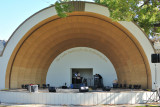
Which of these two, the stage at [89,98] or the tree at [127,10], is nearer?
the tree at [127,10]

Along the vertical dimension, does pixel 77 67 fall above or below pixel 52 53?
below

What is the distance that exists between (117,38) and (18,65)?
25.5 feet

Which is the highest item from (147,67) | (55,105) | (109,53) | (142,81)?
(109,53)

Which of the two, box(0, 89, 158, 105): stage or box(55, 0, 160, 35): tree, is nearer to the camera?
box(55, 0, 160, 35): tree

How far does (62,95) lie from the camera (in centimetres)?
1030

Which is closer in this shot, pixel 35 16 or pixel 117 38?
pixel 35 16

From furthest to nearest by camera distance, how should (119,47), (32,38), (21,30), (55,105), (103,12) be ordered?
(119,47), (32,38), (21,30), (103,12), (55,105)

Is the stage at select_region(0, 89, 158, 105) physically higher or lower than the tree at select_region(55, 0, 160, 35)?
lower

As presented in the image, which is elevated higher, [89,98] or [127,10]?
[127,10]

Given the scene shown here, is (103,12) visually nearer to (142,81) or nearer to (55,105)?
(142,81)

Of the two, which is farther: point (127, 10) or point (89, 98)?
point (89, 98)

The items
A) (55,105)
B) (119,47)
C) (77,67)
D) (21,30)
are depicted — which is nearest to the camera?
(55,105)

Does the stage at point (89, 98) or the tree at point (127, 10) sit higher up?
the tree at point (127, 10)

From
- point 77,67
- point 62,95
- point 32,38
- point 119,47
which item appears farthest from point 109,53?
point 62,95
